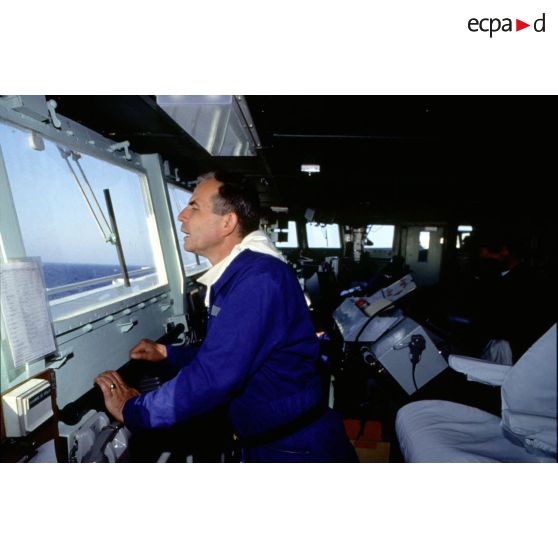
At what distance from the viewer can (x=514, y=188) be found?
459 cm

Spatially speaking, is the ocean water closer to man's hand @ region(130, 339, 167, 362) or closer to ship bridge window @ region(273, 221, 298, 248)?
man's hand @ region(130, 339, 167, 362)

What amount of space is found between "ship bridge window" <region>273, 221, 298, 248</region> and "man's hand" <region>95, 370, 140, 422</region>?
6561 mm

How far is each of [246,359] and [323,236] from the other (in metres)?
8.33

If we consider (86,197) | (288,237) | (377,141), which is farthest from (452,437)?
(288,237)

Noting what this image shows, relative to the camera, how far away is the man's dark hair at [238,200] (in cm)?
126

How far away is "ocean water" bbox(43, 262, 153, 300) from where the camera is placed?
5.15 ft

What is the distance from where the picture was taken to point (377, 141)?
2.70 meters

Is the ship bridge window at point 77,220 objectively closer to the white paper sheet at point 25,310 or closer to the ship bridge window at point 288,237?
the white paper sheet at point 25,310

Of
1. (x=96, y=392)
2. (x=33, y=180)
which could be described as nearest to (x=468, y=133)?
(x=33, y=180)

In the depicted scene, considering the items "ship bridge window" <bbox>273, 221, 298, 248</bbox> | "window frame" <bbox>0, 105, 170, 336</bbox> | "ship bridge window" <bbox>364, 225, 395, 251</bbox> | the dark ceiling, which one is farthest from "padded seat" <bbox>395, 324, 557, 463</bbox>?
"ship bridge window" <bbox>364, 225, 395, 251</bbox>
